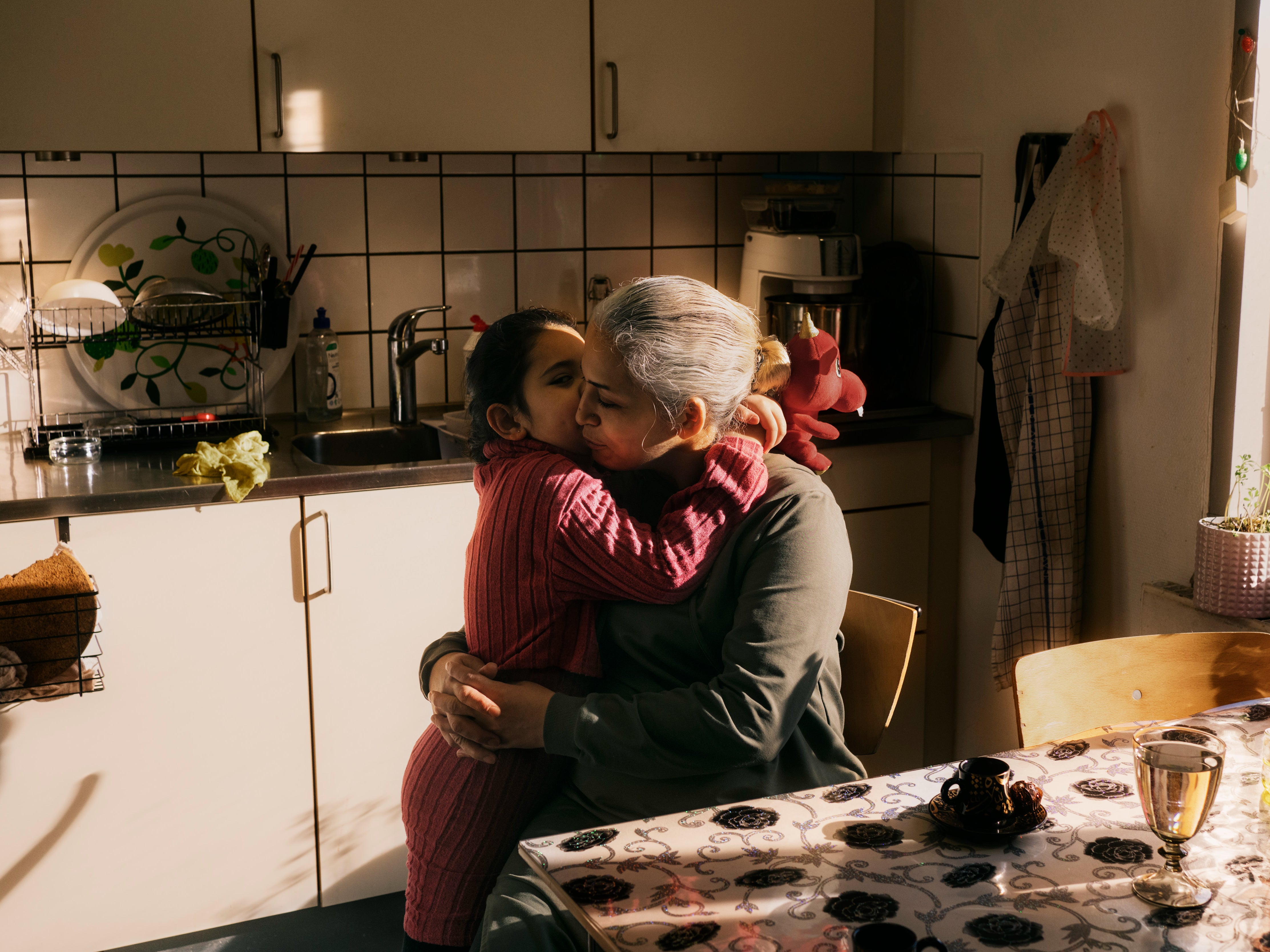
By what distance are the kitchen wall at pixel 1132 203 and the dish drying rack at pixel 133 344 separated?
1.57 metres

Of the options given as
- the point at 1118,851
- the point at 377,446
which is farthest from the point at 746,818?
the point at 377,446

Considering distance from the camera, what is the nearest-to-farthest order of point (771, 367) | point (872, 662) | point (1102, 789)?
point (1102, 789) → point (771, 367) → point (872, 662)

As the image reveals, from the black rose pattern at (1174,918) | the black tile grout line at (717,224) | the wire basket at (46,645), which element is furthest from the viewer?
the black tile grout line at (717,224)

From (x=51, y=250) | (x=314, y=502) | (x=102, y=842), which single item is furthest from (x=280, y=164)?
(x=102, y=842)

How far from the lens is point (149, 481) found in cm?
212

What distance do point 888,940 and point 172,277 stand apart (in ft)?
7.09

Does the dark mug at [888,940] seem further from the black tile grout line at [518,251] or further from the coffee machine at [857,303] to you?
the black tile grout line at [518,251]

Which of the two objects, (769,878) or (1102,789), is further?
(1102,789)

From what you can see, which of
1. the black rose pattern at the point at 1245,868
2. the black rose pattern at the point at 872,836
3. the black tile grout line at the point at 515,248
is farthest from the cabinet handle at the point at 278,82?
the black rose pattern at the point at 1245,868

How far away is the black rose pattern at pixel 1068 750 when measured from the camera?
1.33 m

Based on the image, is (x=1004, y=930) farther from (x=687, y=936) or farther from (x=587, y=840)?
(x=587, y=840)

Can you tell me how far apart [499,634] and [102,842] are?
112 cm

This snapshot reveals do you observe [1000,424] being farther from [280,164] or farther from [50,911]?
[50,911]

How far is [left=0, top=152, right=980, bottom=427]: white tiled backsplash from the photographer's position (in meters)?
2.47
